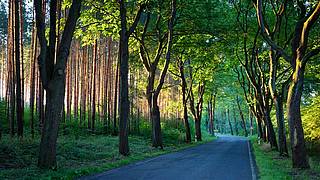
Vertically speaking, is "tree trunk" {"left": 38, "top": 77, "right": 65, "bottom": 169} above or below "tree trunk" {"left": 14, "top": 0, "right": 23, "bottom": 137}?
below

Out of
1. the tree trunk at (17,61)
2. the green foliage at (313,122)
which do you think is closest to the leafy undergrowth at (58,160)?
the tree trunk at (17,61)

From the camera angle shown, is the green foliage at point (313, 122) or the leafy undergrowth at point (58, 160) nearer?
the leafy undergrowth at point (58, 160)

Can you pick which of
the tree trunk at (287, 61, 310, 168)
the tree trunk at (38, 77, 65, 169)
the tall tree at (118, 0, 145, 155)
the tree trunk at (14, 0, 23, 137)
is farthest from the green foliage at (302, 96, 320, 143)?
the tree trunk at (14, 0, 23, 137)

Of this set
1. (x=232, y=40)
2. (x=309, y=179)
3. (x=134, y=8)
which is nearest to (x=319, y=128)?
(x=232, y=40)

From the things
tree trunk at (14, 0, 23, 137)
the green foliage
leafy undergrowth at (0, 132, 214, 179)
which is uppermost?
tree trunk at (14, 0, 23, 137)

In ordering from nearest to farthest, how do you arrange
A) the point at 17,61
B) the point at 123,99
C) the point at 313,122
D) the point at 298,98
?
the point at 298,98 < the point at 17,61 < the point at 123,99 < the point at 313,122

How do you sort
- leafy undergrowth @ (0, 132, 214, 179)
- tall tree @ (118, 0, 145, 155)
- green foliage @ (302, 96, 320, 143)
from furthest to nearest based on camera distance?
green foliage @ (302, 96, 320, 143) < tall tree @ (118, 0, 145, 155) < leafy undergrowth @ (0, 132, 214, 179)

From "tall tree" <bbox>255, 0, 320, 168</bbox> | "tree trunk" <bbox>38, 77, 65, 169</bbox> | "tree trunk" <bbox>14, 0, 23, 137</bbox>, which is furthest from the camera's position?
"tree trunk" <bbox>14, 0, 23, 137</bbox>

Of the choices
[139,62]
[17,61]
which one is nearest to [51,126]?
[17,61]

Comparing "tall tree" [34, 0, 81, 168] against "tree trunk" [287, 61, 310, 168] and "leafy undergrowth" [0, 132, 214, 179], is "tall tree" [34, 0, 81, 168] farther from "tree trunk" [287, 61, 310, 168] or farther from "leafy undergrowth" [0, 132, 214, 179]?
"tree trunk" [287, 61, 310, 168]

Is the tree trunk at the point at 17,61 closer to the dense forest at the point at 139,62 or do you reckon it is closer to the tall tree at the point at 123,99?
the dense forest at the point at 139,62

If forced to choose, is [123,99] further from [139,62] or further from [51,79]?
[139,62]

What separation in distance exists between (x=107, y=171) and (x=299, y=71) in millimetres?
7969

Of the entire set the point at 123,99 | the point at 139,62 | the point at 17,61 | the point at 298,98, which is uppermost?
the point at 139,62
